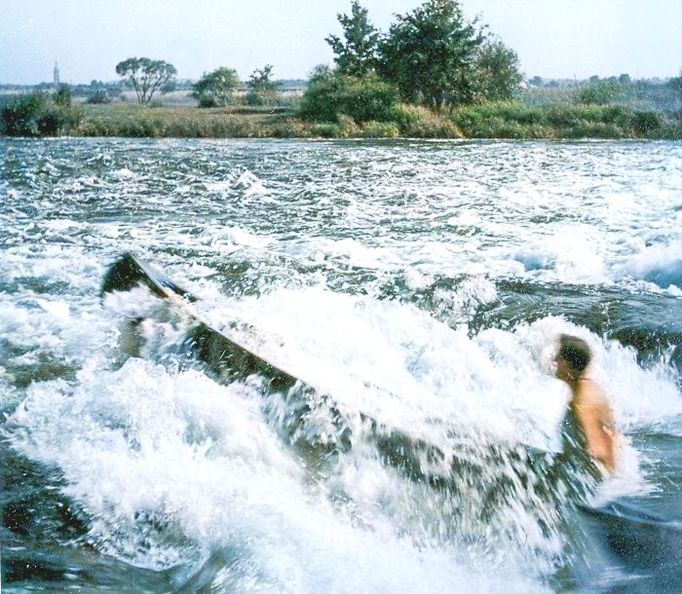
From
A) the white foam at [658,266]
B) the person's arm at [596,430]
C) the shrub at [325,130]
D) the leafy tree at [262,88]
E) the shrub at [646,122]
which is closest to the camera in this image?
the person's arm at [596,430]

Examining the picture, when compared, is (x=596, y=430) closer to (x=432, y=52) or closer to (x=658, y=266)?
(x=658, y=266)

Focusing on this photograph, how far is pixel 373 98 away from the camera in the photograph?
2178 millimetres

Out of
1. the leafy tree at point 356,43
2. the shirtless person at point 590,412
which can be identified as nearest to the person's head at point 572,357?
the shirtless person at point 590,412

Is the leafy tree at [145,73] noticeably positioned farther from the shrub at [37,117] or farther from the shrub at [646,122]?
the shrub at [646,122]

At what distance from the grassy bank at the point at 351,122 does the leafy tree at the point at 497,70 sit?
0.11m

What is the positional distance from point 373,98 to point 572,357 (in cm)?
124

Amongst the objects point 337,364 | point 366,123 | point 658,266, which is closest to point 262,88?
point 366,123

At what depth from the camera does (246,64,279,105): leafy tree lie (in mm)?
1995

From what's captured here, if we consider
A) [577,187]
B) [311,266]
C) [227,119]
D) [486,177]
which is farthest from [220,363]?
[577,187]

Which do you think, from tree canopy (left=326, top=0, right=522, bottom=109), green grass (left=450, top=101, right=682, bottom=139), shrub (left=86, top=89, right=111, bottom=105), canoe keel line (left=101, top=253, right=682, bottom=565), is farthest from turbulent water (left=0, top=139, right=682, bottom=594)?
tree canopy (left=326, top=0, right=522, bottom=109)

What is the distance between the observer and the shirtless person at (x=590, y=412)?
5.88ft

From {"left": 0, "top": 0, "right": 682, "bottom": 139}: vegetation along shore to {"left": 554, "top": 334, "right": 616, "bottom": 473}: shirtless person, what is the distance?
0.94m

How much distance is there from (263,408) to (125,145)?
1309mm

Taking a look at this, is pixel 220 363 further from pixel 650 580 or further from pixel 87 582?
pixel 650 580
